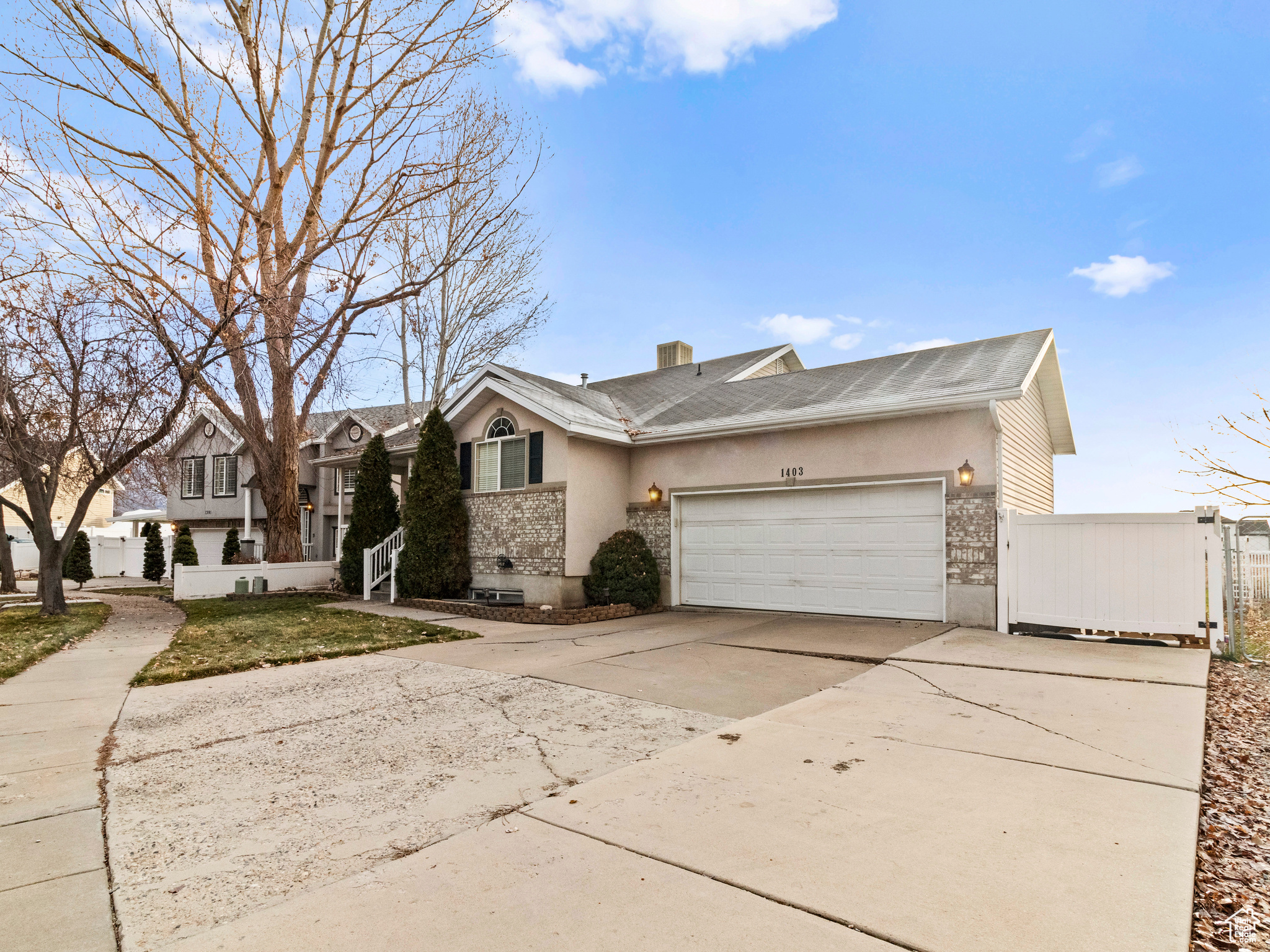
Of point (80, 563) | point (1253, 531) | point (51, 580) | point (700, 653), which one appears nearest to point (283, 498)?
point (51, 580)

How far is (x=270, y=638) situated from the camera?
371 inches

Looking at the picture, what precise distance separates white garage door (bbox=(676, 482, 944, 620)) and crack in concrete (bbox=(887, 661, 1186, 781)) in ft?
11.3

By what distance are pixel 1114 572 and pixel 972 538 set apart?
1.67 metres

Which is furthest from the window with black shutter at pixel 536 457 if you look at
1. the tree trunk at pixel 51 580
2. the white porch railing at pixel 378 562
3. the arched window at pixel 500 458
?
the tree trunk at pixel 51 580

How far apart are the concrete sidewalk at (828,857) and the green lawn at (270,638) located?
5.55 m

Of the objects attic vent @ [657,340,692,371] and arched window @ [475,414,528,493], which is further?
attic vent @ [657,340,692,371]

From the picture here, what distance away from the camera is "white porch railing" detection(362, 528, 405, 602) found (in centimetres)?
1490

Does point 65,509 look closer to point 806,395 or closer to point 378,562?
point 378,562

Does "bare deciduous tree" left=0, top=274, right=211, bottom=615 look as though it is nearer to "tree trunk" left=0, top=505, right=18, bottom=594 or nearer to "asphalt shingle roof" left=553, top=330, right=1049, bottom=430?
"asphalt shingle roof" left=553, top=330, right=1049, bottom=430

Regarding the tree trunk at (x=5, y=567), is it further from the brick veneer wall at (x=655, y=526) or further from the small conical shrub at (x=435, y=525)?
the brick veneer wall at (x=655, y=526)

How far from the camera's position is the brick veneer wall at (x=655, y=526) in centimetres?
1269

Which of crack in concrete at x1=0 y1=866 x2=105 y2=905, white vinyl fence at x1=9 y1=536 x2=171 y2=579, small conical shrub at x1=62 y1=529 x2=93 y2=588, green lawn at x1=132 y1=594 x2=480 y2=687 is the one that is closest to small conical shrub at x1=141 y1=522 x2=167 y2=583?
small conical shrub at x1=62 y1=529 x2=93 y2=588

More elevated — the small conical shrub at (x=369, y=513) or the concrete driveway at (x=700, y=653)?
the small conical shrub at (x=369, y=513)

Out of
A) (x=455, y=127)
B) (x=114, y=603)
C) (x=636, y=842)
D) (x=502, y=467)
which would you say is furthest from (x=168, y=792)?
(x=455, y=127)
